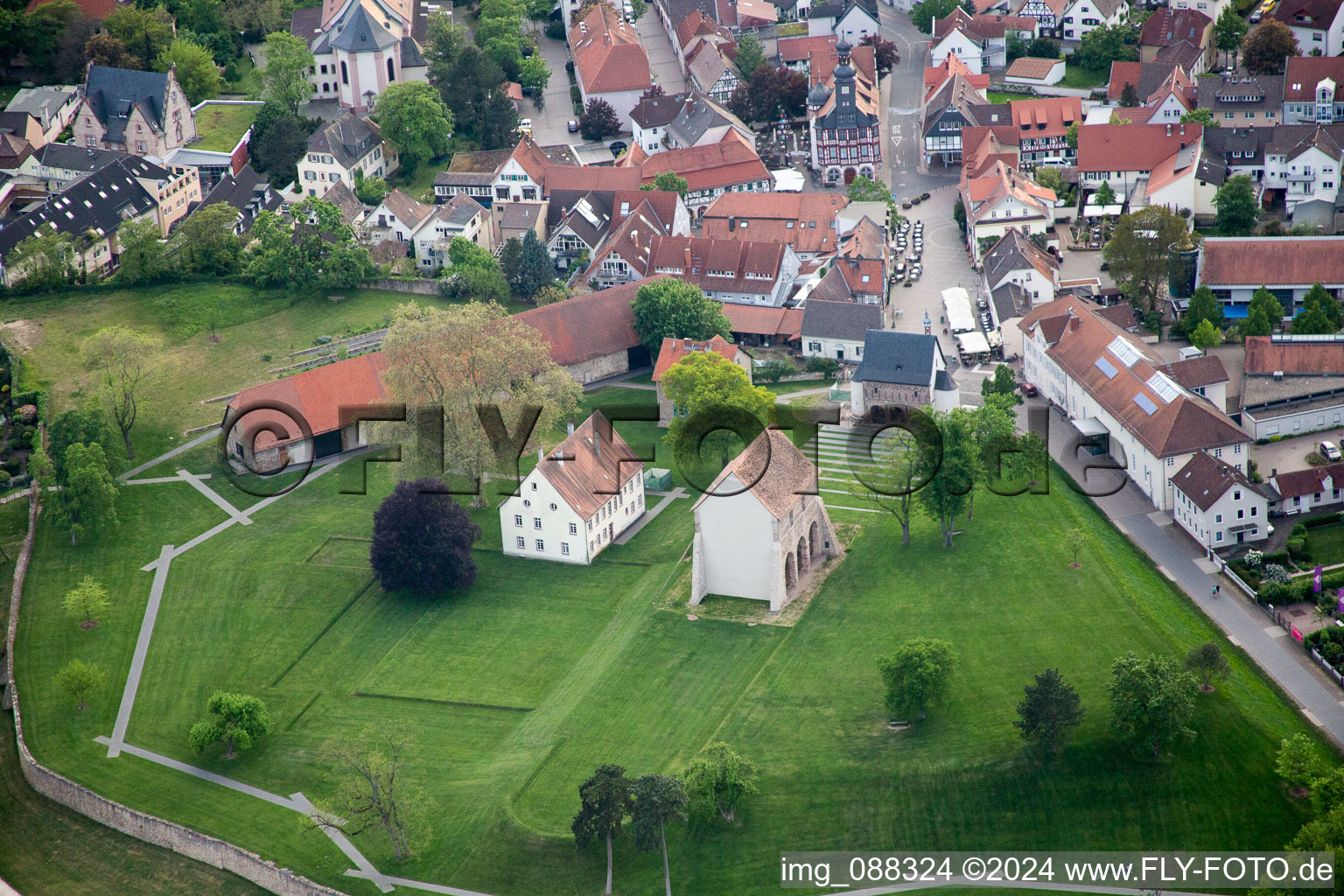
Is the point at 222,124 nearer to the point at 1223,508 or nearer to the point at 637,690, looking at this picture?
the point at 637,690

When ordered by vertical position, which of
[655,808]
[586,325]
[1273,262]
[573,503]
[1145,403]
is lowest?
[655,808]

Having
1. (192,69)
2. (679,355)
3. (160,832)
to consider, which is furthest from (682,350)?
(192,69)

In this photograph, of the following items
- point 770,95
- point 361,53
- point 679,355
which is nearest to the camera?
point 679,355

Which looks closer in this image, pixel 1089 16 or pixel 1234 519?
pixel 1234 519

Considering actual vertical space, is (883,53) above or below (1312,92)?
above

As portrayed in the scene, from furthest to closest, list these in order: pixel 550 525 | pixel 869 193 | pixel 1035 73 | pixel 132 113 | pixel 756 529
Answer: pixel 1035 73 → pixel 132 113 → pixel 869 193 → pixel 550 525 → pixel 756 529

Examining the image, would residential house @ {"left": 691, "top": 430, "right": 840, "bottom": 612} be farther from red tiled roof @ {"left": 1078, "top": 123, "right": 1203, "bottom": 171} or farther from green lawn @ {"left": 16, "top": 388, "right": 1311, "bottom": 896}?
red tiled roof @ {"left": 1078, "top": 123, "right": 1203, "bottom": 171}
